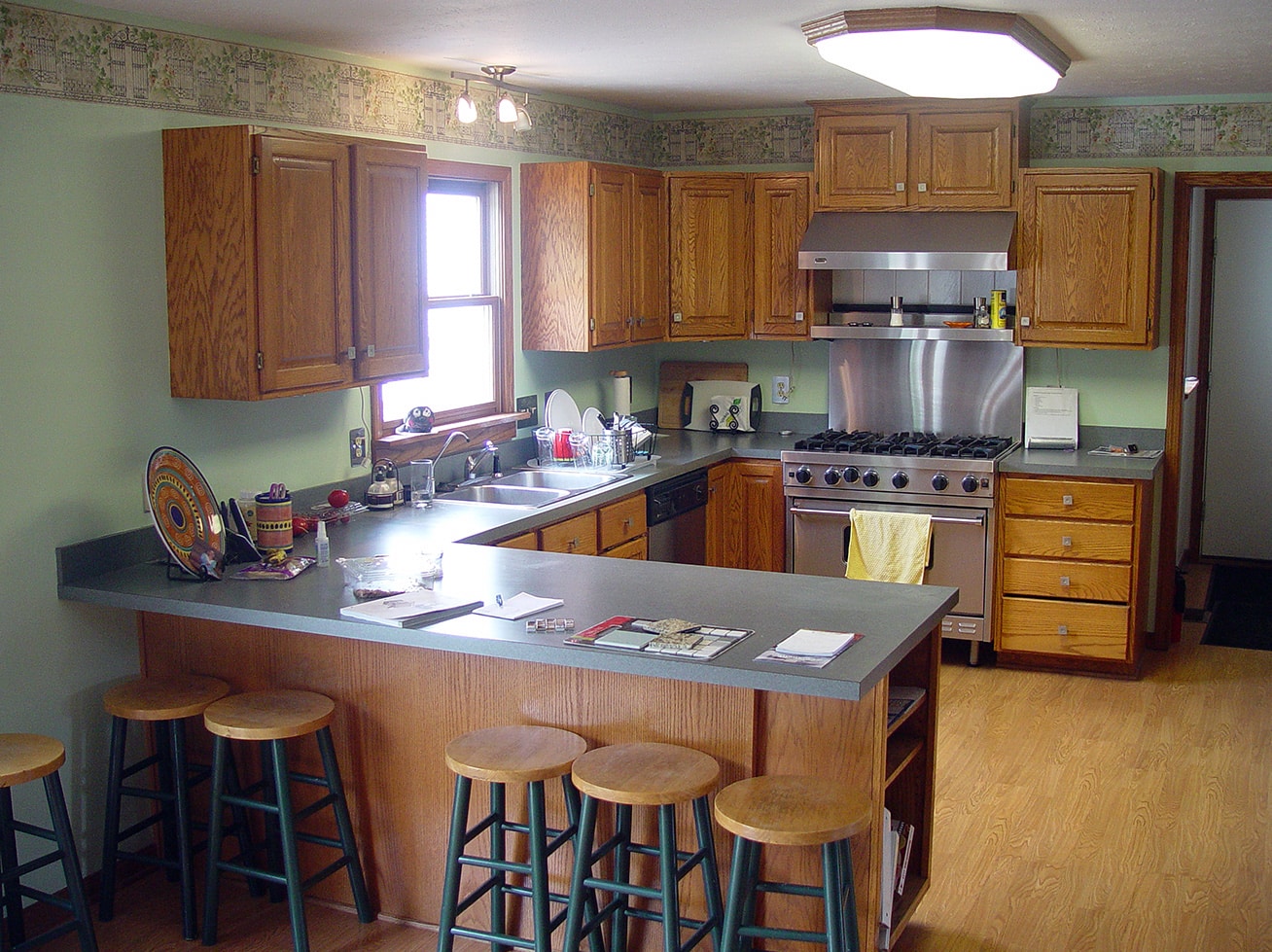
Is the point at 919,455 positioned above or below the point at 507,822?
above

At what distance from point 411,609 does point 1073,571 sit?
134 inches

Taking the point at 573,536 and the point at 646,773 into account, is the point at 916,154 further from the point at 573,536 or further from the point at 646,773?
the point at 646,773

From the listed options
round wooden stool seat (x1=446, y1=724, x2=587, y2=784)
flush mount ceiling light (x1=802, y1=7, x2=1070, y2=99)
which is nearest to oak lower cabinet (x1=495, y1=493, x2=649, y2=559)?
round wooden stool seat (x1=446, y1=724, x2=587, y2=784)

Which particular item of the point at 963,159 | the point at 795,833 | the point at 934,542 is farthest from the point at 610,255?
the point at 795,833

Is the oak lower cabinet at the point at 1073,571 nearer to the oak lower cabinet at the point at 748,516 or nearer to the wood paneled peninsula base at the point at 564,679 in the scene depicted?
the oak lower cabinet at the point at 748,516

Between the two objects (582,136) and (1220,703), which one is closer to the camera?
(1220,703)

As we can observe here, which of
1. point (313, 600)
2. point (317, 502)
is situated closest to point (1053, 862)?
point (313, 600)

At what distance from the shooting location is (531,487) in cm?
527

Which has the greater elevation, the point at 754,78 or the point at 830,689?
the point at 754,78

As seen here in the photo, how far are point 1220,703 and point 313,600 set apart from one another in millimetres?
3794

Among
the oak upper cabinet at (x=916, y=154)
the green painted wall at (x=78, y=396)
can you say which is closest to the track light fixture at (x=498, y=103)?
the green painted wall at (x=78, y=396)

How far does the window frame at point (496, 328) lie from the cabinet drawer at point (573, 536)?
0.63 meters

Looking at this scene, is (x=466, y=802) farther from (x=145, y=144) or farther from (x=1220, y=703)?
(x=1220, y=703)

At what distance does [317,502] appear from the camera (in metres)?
4.49
